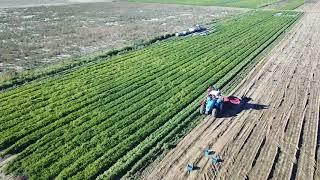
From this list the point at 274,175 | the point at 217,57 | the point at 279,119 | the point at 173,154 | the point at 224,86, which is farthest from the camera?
the point at 217,57

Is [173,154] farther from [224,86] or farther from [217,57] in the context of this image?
[217,57]

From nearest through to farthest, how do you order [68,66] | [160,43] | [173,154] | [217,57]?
[173,154] < [68,66] < [217,57] < [160,43]

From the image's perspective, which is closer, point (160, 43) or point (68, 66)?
point (68, 66)

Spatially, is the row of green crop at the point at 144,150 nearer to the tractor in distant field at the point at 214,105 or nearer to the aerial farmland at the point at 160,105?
the aerial farmland at the point at 160,105

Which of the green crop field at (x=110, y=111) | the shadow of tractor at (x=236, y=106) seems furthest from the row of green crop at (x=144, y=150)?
the shadow of tractor at (x=236, y=106)

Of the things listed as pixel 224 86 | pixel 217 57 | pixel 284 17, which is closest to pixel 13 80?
pixel 224 86

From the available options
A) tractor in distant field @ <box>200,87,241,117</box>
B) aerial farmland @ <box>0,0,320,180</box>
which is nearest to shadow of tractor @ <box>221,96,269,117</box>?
aerial farmland @ <box>0,0,320,180</box>

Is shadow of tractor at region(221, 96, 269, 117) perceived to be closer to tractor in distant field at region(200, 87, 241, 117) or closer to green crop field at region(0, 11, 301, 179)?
tractor in distant field at region(200, 87, 241, 117)
